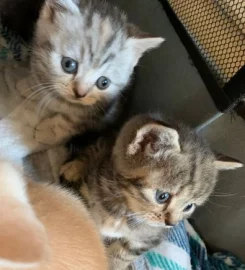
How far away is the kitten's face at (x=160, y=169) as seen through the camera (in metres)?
1.26

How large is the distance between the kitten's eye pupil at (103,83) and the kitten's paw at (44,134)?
0.24 meters

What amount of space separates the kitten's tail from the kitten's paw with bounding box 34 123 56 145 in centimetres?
70

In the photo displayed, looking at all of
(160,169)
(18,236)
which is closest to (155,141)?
(160,169)

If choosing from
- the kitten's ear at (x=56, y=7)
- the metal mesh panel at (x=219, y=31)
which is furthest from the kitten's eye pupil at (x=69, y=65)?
the metal mesh panel at (x=219, y=31)

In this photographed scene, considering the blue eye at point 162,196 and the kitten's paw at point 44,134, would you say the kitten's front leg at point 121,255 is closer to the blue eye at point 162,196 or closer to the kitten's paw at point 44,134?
the blue eye at point 162,196

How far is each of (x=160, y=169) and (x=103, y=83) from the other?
0.37 m

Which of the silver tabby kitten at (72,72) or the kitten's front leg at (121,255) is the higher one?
the silver tabby kitten at (72,72)

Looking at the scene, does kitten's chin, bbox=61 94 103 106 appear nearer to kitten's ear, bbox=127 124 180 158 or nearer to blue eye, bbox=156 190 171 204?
kitten's ear, bbox=127 124 180 158

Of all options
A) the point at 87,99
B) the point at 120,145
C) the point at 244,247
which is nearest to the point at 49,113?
the point at 87,99

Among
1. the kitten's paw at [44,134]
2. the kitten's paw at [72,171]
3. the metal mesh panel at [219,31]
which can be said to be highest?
the metal mesh panel at [219,31]

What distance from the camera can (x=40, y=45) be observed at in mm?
1449

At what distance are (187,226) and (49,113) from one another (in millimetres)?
683

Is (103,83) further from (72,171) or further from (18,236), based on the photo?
(18,236)

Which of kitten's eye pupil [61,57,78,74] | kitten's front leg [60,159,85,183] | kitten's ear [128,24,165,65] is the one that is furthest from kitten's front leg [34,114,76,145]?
kitten's ear [128,24,165,65]
